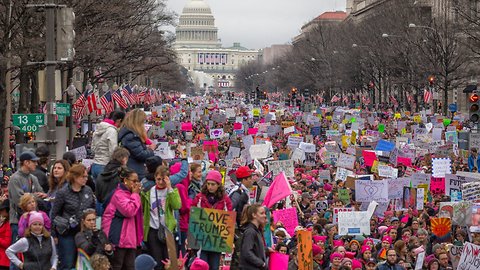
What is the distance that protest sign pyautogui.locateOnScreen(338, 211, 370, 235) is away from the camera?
16.4 m

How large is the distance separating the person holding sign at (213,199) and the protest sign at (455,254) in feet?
10.4

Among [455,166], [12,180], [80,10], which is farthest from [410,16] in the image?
[12,180]

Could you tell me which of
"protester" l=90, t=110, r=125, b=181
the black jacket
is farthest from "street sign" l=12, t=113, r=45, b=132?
the black jacket

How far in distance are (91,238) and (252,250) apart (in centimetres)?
136

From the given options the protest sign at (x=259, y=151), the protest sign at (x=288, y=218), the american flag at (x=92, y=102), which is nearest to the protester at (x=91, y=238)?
the protest sign at (x=288, y=218)

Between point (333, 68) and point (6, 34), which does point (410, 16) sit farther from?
point (6, 34)

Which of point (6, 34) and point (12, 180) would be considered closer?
point (12, 180)

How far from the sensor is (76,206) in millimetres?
11586

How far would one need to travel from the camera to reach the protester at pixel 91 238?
438 inches

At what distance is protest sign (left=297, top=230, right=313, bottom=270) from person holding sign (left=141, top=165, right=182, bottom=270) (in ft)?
4.12

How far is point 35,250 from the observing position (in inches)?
441

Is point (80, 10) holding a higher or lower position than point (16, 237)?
higher

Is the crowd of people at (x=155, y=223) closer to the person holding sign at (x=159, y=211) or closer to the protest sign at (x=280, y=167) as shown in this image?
the person holding sign at (x=159, y=211)

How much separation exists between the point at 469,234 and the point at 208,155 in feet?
37.4
